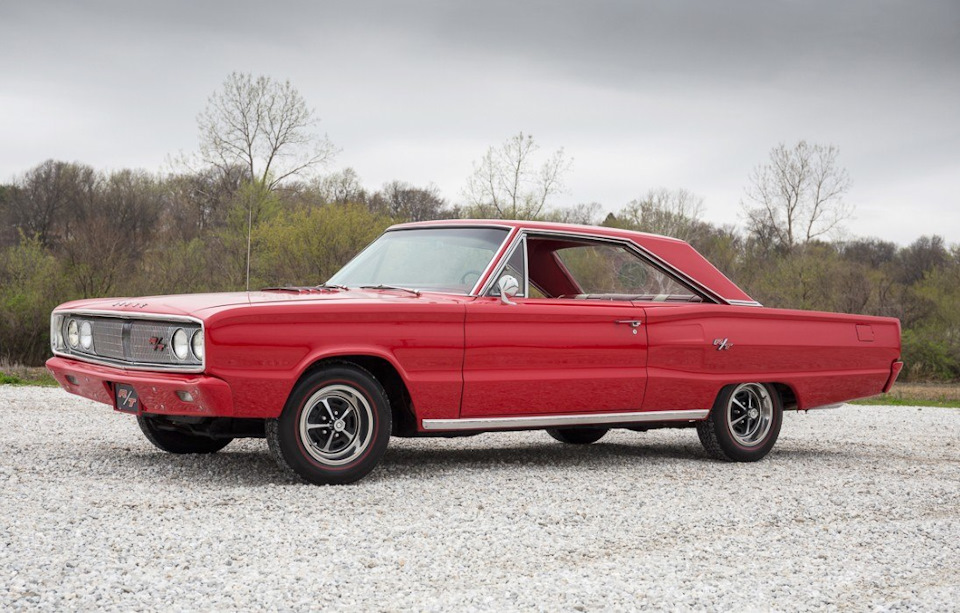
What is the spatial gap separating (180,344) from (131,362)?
47cm

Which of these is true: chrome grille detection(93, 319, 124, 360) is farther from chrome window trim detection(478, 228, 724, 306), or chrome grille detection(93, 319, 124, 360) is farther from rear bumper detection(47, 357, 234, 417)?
chrome window trim detection(478, 228, 724, 306)

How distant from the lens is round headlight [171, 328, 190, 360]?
5.20 meters

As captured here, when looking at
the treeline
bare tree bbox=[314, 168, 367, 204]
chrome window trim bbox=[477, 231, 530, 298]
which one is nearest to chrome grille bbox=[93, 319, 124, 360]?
chrome window trim bbox=[477, 231, 530, 298]

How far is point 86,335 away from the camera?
5.94 meters

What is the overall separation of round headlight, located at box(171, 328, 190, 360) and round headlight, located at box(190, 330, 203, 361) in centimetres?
4

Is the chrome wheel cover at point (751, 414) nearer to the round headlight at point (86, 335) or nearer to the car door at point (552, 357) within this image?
the car door at point (552, 357)

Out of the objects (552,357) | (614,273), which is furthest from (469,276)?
(614,273)

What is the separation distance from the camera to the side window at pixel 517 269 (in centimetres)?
629

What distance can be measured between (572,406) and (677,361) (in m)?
1.00

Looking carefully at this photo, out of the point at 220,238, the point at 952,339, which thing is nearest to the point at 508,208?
the point at 220,238

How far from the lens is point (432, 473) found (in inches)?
242

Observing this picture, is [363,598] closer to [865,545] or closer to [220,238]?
[865,545]

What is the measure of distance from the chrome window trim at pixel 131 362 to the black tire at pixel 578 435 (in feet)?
12.8

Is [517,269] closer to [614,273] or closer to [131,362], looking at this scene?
[614,273]
